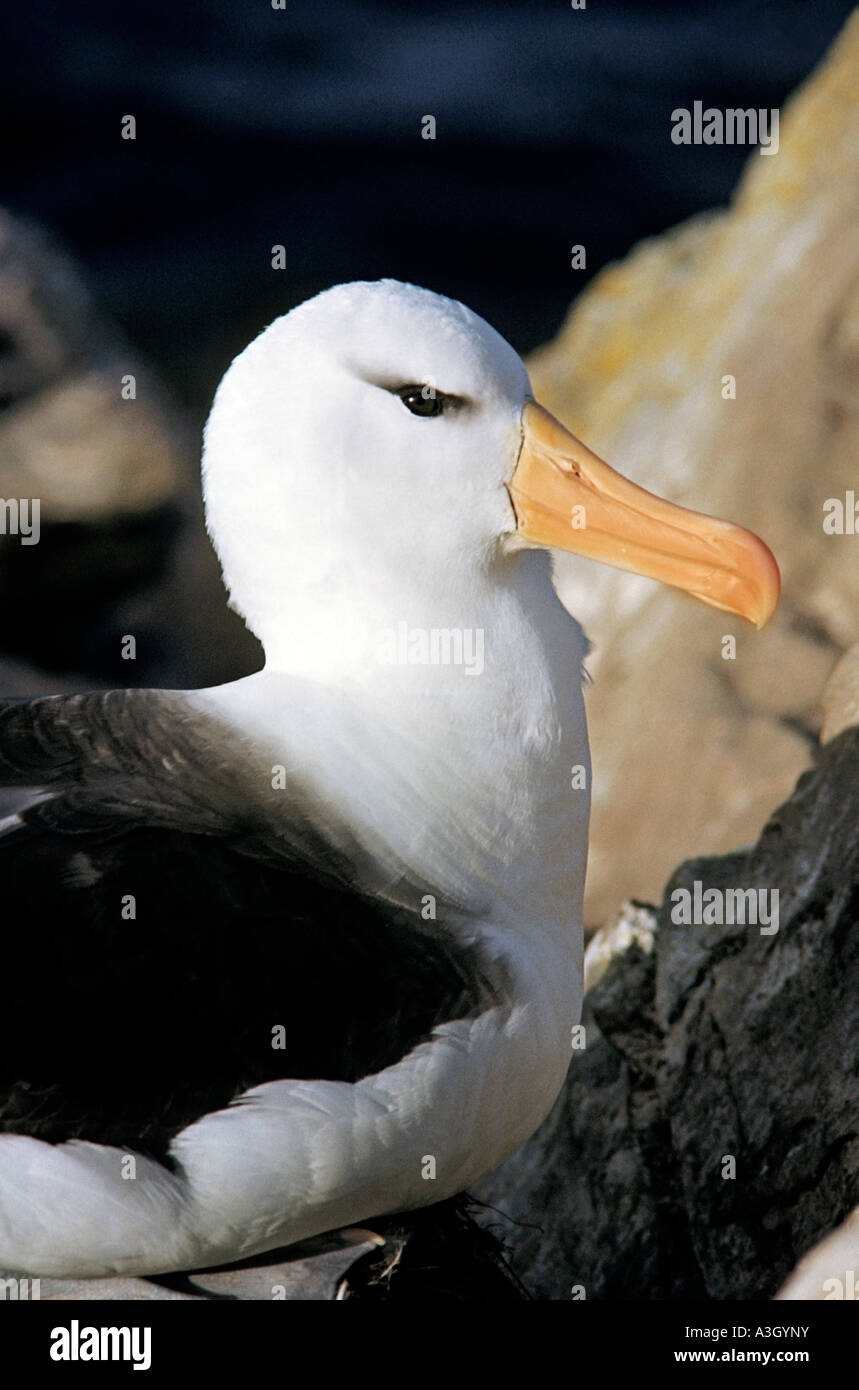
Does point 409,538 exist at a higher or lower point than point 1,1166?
higher

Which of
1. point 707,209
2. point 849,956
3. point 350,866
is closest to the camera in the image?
point 350,866

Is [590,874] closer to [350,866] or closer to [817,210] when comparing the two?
[350,866]

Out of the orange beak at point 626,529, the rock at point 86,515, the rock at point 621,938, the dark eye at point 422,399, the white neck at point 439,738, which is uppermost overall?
the rock at point 86,515

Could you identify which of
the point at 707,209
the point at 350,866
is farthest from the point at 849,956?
the point at 707,209

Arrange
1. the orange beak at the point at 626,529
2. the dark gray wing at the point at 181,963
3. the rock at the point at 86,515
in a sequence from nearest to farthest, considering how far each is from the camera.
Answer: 1. the dark gray wing at the point at 181,963
2. the orange beak at the point at 626,529
3. the rock at the point at 86,515

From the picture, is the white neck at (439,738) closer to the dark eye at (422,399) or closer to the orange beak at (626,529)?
the orange beak at (626,529)

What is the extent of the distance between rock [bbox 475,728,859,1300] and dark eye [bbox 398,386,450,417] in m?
1.33

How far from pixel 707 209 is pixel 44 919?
1141 cm

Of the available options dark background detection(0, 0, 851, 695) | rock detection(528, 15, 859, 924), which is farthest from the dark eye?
dark background detection(0, 0, 851, 695)

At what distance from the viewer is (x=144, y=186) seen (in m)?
13.7

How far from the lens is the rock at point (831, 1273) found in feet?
9.46

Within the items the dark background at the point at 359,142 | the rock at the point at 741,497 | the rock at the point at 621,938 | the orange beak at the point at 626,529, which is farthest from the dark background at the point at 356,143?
the orange beak at the point at 626,529

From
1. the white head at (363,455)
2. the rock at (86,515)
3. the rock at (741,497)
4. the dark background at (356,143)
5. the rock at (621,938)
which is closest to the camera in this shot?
the white head at (363,455)

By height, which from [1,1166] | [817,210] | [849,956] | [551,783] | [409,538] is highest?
[817,210]
